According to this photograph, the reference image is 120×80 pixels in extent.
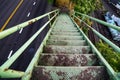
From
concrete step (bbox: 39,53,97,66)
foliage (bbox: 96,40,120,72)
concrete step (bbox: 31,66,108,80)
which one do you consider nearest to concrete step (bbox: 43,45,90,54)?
concrete step (bbox: 39,53,97,66)

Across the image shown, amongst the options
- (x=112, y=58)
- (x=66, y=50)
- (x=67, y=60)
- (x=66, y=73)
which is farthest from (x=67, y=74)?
(x=112, y=58)

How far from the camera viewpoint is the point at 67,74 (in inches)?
141

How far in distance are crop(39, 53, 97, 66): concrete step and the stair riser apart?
0.59 meters

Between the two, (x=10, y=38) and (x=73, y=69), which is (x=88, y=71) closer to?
(x=73, y=69)

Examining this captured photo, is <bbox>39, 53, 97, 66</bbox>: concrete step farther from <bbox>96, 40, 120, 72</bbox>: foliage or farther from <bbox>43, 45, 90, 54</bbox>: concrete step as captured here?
<bbox>96, 40, 120, 72</bbox>: foliage

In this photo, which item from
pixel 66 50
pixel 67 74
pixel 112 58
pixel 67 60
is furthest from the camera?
pixel 112 58

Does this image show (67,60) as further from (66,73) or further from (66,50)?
(66,50)

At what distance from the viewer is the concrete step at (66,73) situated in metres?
3.55

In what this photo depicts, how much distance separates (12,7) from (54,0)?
4.58 m

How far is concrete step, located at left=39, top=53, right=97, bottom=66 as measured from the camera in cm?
426

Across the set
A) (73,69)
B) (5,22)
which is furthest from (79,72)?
(5,22)

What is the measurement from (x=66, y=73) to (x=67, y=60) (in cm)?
68

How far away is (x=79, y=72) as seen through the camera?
363 centimetres

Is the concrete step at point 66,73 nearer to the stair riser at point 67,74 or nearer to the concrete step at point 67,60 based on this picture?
the stair riser at point 67,74
